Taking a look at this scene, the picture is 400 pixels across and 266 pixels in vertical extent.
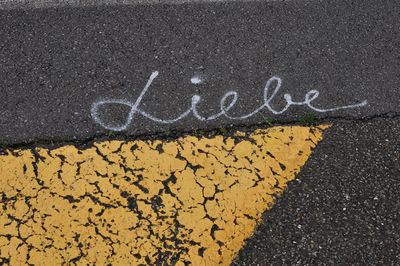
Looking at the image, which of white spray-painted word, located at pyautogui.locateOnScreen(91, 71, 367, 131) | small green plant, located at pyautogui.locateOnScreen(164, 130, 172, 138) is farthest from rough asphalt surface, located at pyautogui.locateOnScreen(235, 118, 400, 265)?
small green plant, located at pyautogui.locateOnScreen(164, 130, 172, 138)

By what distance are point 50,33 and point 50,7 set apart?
0.85ft

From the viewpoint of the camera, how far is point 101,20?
10.7 ft

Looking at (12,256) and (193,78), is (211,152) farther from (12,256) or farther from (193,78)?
(12,256)

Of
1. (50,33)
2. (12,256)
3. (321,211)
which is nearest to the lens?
(12,256)

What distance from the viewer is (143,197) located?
2.51 metres

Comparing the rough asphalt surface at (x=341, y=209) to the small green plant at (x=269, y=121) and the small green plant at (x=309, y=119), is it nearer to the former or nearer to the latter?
the small green plant at (x=309, y=119)

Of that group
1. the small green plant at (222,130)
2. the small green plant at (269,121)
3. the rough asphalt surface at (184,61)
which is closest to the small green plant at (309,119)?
the rough asphalt surface at (184,61)

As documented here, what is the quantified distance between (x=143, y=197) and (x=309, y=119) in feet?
3.20

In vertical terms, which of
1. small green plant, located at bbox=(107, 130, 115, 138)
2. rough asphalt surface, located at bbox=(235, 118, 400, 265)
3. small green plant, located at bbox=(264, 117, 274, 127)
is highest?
small green plant, located at bbox=(107, 130, 115, 138)

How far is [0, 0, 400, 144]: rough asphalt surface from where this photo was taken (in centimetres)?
281

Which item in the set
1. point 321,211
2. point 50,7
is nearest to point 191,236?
point 321,211

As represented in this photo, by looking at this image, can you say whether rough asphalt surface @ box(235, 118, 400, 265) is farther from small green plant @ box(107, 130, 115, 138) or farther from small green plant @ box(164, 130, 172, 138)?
small green plant @ box(107, 130, 115, 138)

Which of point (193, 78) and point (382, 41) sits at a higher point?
point (193, 78)

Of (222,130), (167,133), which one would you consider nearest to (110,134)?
(167,133)
